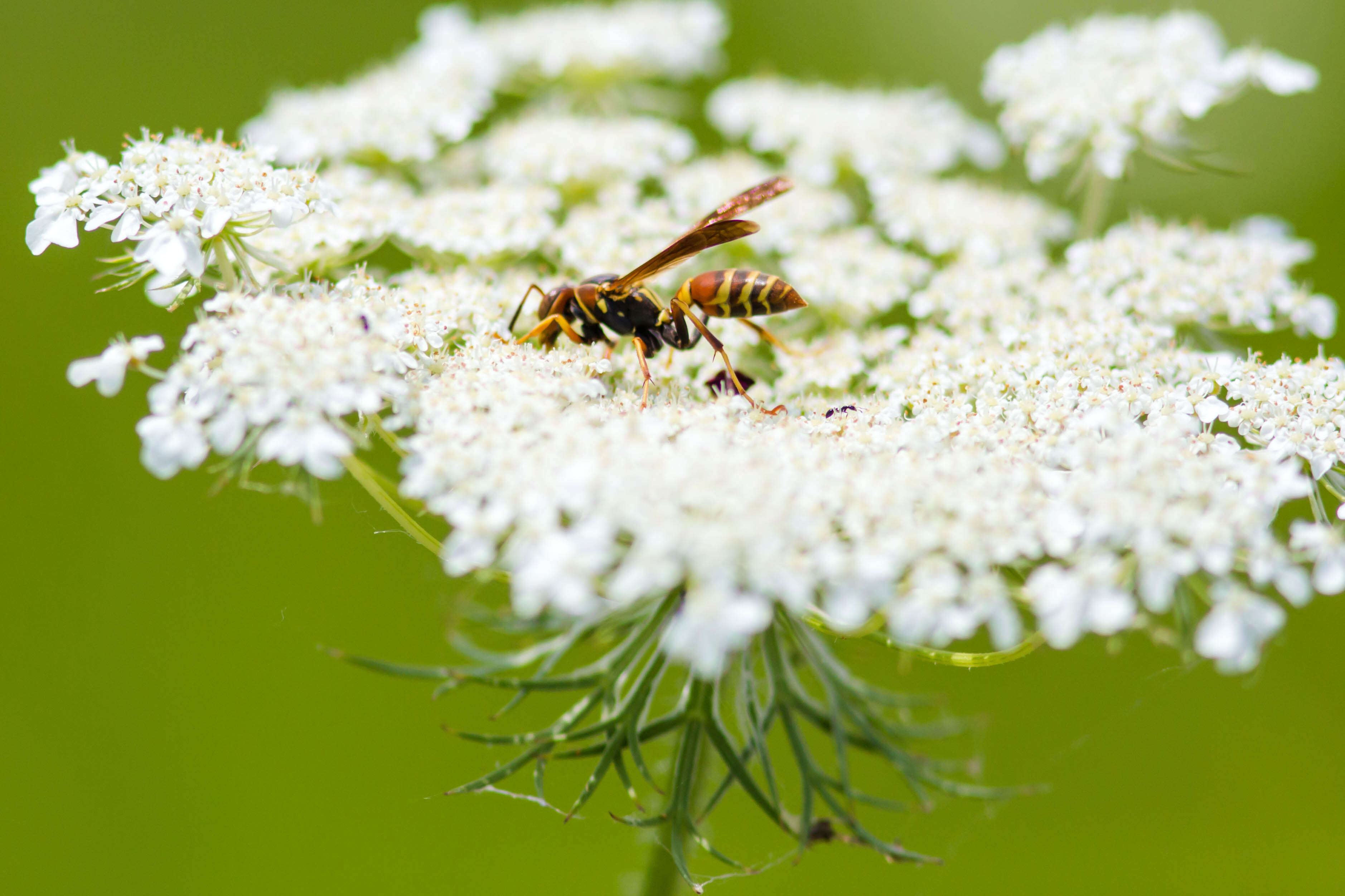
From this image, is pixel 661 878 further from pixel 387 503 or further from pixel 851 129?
pixel 851 129

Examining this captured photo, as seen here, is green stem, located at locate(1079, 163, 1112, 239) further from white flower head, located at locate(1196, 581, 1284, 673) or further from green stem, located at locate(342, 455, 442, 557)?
green stem, located at locate(342, 455, 442, 557)

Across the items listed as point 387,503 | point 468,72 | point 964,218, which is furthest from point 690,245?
point 468,72

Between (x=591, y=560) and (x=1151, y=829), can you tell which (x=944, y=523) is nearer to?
(x=591, y=560)

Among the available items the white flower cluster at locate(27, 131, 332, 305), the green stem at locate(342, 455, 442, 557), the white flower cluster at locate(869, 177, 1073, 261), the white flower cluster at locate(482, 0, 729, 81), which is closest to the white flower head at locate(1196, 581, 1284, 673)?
the green stem at locate(342, 455, 442, 557)

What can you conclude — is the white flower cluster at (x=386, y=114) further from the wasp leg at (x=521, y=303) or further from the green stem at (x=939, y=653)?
the green stem at (x=939, y=653)

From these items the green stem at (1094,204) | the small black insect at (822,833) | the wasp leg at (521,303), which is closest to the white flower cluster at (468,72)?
the wasp leg at (521,303)

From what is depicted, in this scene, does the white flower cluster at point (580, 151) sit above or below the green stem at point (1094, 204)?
above
